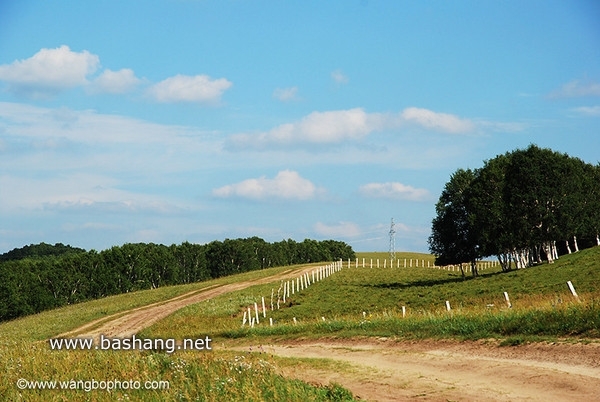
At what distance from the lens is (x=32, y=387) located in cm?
1759

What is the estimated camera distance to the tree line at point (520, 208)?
81.4 metres

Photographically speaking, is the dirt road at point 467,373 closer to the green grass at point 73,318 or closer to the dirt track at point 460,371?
the dirt track at point 460,371

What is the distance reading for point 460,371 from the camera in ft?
58.7

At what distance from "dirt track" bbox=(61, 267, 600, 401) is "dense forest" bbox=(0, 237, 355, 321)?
312 ft

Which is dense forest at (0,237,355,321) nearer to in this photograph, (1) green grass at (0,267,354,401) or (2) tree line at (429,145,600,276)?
(2) tree line at (429,145,600,276)

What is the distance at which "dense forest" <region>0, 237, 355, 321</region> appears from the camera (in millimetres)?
110125

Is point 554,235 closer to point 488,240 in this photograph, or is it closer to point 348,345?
point 488,240

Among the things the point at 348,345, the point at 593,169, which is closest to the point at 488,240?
the point at 593,169

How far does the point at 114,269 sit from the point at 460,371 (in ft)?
387

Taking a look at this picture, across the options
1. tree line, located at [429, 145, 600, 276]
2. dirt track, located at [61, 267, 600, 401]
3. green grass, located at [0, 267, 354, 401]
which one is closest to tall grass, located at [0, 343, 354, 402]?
green grass, located at [0, 267, 354, 401]

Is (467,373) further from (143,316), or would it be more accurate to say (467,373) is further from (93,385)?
(143,316)

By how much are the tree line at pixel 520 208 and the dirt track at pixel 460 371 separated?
6103 centimetres

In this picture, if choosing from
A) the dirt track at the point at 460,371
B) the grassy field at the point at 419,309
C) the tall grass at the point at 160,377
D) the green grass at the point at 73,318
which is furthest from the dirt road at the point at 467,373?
the green grass at the point at 73,318

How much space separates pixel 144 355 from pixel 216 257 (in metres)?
145
